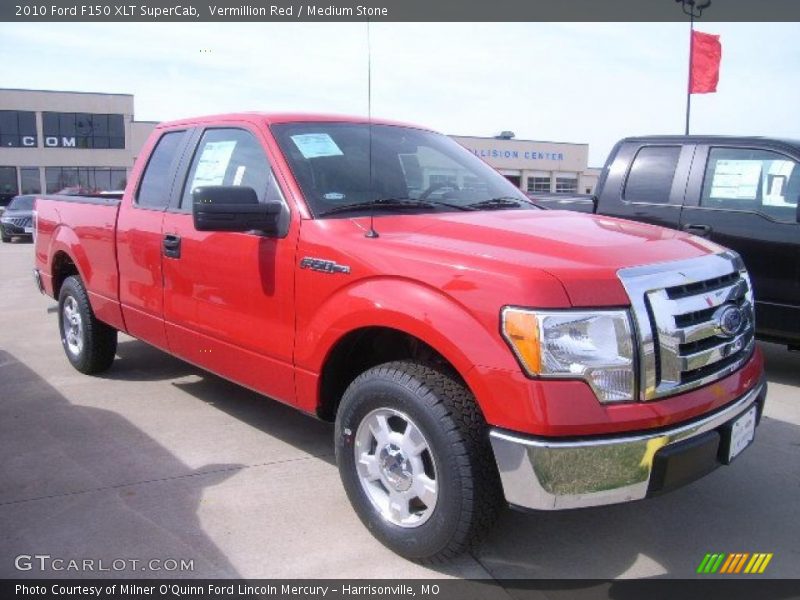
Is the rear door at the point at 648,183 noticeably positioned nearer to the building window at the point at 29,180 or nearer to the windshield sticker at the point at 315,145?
the windshield sticker at the point at 315,145

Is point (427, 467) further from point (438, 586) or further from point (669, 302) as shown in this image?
point (669, 302)

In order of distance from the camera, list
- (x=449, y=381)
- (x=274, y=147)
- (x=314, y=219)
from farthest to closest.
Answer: (x=274, y=147)
(x=314, y=219)
(x=449, y=381)

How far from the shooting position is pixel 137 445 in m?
4.17

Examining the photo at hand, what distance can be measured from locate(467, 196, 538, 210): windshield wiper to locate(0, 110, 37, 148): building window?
5106 centimetres

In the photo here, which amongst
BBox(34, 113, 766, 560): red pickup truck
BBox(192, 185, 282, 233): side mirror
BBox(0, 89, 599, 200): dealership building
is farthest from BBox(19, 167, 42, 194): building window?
BBox(192, 185, 282, 233): side mirror

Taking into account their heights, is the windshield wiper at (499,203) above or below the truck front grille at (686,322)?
above

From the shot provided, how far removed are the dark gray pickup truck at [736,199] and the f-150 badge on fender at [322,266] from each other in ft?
12.3

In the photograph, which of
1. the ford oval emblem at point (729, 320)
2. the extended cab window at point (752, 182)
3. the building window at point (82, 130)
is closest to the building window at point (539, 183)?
the building window at point (82, 130)

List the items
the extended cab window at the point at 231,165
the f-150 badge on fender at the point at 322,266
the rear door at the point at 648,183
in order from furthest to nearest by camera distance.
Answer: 1. the rear door at the point at 648,183
2. the extended cab window at the point at 231,165
3. the f-150 badge on fender at the point at 322,266

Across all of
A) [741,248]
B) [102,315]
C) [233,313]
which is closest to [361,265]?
[233,313]

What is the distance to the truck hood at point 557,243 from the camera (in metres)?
2.52

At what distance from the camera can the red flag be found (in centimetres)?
1574

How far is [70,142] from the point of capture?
48250 millimetres

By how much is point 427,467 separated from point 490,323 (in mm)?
687
